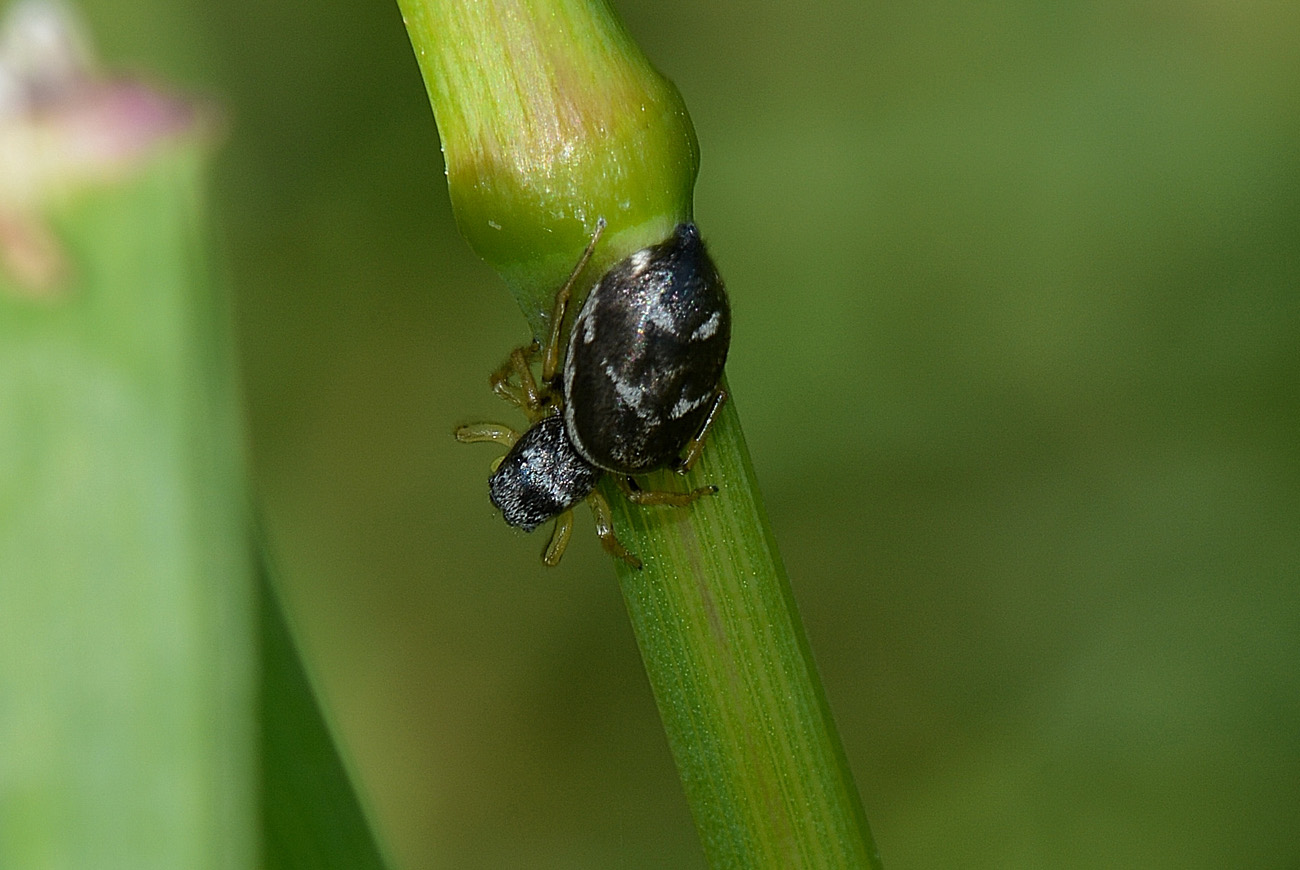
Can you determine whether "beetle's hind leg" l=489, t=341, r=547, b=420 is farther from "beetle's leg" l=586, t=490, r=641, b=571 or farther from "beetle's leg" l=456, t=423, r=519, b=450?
"beetle's leg" l=586, t=490, r=641, b=571

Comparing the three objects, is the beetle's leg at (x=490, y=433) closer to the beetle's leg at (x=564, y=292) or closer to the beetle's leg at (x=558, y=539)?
the beetle's leg at (x=558, y=539)

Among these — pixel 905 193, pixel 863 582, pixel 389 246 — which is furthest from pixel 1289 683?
pixel 389 246

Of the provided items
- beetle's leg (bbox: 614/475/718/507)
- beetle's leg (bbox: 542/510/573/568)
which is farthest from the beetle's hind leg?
beetle's leg (bbox: 614/475/718/507)

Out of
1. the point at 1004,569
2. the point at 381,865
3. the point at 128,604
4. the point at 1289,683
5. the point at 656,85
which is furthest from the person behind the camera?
the point at 1004,569

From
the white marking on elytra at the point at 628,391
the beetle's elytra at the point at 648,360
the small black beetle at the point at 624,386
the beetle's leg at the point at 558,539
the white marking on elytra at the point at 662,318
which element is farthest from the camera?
the beetle's leg at the point at 558,539

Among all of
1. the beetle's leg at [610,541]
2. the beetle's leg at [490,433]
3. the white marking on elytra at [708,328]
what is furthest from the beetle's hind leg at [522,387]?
the white marking on elytra at [708,328]

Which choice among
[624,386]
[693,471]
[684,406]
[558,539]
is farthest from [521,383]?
[693,471]

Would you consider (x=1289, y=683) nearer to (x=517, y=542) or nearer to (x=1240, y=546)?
(x=1240, y=546)
